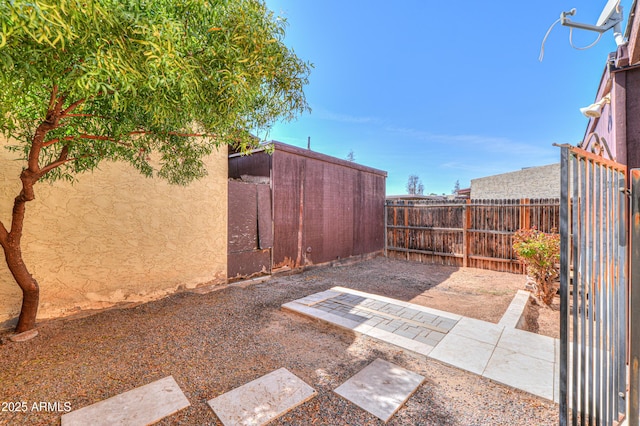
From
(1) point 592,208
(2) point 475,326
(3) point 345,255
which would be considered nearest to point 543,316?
(2) point 475,326

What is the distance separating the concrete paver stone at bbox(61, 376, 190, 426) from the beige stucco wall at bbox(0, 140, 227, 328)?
7.80 feet

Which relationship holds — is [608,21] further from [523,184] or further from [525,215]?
[523,184]

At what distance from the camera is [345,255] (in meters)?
7.81

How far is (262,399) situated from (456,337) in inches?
89.7

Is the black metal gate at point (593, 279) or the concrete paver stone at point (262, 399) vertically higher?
the black metal gate at point (593, 279)

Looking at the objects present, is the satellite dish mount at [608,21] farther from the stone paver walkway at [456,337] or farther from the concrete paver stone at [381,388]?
the concrete paver stone at [381,388]

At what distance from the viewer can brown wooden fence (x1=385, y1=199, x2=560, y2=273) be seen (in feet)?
20.9

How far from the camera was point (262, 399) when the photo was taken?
1.98 metres

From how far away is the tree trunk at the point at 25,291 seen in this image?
9.23 feet

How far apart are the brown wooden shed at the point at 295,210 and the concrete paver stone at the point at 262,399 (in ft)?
11.1

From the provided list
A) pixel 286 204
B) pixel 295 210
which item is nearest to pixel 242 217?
pixel 286 204

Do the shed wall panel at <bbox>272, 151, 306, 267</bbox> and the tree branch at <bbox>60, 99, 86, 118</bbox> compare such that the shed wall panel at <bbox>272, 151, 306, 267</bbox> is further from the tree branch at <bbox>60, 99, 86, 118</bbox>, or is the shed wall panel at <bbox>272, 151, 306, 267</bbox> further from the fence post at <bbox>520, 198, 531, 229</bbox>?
the fence post at <bbox>520, 198, 531, 229</bbox>

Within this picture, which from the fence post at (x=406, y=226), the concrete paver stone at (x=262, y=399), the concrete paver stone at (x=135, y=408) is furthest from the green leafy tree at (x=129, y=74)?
the fence post at (x=406, y=226)

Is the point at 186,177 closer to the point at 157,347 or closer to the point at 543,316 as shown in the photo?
the point at 157,347
